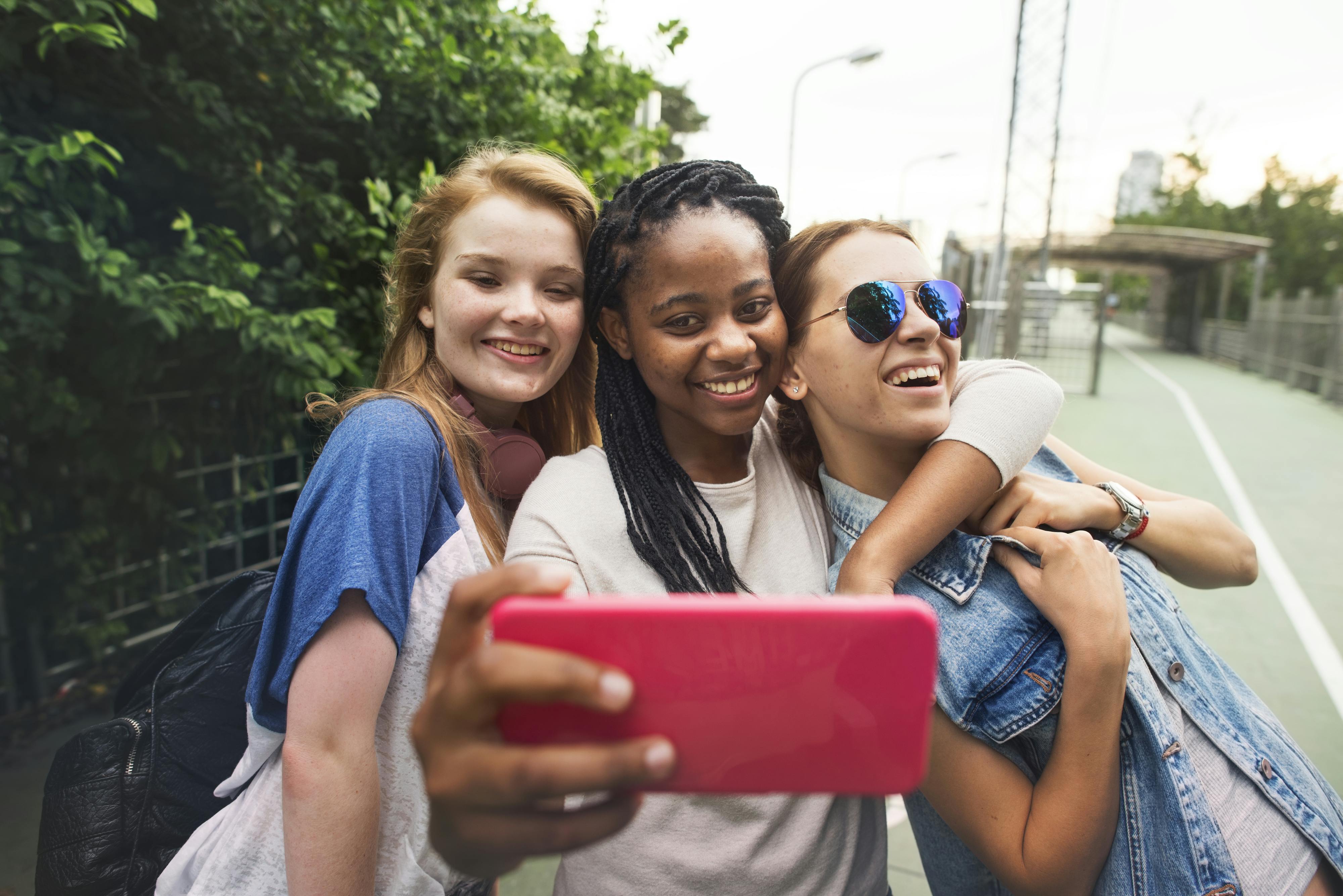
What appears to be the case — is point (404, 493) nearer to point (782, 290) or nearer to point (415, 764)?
point (415, 764)

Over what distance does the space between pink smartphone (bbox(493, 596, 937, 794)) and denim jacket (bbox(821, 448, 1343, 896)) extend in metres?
0.65

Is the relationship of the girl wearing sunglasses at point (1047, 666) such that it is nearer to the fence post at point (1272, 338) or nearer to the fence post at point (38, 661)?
the fence post at point (38, 661)

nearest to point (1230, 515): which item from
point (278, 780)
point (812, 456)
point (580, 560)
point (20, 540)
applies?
point (812, 456)

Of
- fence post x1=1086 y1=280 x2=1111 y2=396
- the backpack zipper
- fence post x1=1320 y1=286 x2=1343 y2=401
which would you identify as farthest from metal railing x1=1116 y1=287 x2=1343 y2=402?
the backpack zipper

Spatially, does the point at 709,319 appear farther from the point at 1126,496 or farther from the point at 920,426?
the point at 1126,496

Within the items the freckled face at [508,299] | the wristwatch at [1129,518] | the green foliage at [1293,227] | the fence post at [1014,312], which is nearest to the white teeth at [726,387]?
the freckled face at [508,299]

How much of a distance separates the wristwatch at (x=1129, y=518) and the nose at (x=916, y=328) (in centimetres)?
53

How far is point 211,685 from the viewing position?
1.47 m

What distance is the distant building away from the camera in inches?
2486

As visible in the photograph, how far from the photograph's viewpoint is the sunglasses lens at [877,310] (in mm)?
1463

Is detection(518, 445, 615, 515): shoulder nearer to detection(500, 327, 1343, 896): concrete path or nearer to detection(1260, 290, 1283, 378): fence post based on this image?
detection(500, 327, 1343, 896): concrete path

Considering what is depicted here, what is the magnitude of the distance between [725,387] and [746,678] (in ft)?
2.92

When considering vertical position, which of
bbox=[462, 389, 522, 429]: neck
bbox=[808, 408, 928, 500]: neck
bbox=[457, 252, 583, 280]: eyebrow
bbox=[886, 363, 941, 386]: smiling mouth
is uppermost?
bbox=[457, 252, 583, 280]: eyebrow

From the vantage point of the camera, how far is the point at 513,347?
1.68 m
